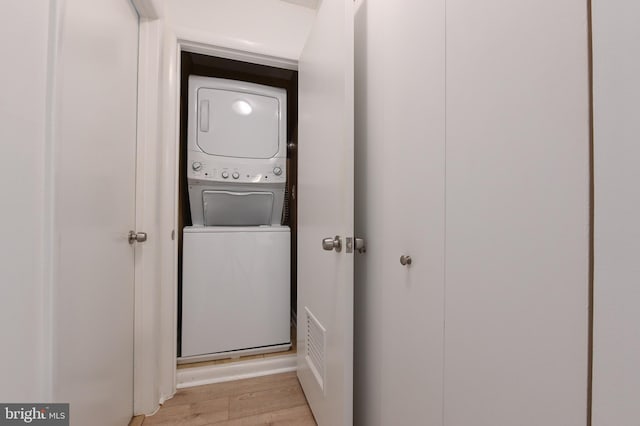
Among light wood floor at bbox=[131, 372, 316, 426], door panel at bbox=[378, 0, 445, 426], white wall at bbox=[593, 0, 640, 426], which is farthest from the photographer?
light wood floor at bbox=[131, 372, 316, 426]

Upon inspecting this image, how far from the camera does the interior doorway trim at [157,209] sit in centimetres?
113

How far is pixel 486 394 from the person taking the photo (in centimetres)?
46

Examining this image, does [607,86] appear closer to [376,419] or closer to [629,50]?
[629,50]

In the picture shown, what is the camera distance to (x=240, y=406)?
121cm

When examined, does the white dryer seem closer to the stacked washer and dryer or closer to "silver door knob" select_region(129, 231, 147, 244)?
the stacked washer and dryer

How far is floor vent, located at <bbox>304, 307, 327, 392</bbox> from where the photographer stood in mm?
1021

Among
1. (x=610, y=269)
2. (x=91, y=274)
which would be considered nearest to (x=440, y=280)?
(x=610, y=269)

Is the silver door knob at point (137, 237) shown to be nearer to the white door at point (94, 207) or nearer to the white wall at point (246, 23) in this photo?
the white door at point (94, 207)

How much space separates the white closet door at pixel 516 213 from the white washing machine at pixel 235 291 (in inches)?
47.6

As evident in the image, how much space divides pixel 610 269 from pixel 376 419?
2.81ft

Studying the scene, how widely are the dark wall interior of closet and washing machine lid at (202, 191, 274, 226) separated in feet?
0.71

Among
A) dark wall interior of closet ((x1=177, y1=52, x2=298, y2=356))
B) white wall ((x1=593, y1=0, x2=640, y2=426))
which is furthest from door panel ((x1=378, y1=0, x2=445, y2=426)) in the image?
dark wall interior of closet ((x1=177, y1=52, x2=298, y2=356))

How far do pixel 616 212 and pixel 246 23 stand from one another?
5.72 feet

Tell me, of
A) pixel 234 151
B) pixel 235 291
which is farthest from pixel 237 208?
→ pixel 235 291
